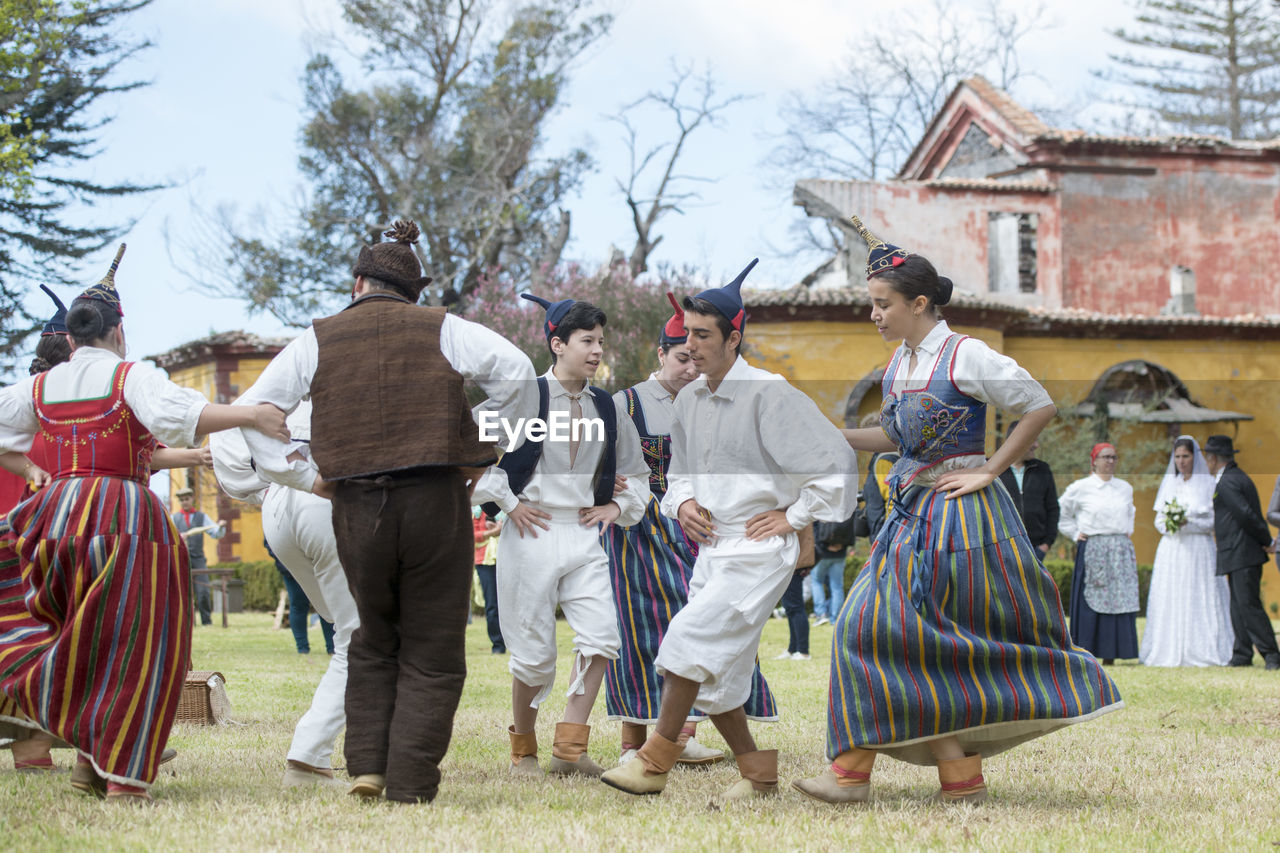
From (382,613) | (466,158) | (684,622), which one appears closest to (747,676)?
(684,622)

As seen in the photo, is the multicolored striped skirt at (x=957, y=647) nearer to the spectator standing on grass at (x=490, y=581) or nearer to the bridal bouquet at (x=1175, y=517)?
the spectator standing on grass at (x=490, y=581)

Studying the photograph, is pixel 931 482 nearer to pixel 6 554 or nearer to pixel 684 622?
pixel 684 622

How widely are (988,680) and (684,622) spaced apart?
42.9 inches

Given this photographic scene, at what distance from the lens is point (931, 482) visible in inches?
214

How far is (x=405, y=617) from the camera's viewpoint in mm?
5035

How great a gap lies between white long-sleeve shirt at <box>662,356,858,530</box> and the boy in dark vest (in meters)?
0.60

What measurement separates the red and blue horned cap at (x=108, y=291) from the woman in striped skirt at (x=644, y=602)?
2.16 meters

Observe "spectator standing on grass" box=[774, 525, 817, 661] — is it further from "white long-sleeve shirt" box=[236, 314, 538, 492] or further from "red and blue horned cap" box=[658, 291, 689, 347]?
"white long-sleeve shirt" box=[236, 314, 538, 492]

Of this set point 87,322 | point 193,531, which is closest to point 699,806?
point 87,322

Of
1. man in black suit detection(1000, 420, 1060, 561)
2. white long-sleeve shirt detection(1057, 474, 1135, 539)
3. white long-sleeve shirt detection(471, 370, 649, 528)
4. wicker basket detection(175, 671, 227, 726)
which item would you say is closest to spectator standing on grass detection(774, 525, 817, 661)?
man in black suit detection(1000, 420, 1060, 561)

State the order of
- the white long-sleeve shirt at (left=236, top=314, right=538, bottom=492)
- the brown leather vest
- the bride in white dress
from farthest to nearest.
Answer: the bride in white dress < the white long-sleeve shirt at (left=236, top=314, right=538, bottom=492) < the brown leather vest

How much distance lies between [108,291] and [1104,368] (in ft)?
78.6

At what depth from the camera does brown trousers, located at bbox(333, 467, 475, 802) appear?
493 cm

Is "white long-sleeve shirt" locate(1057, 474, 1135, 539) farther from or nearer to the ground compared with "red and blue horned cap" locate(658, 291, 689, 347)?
nearer to the ground
